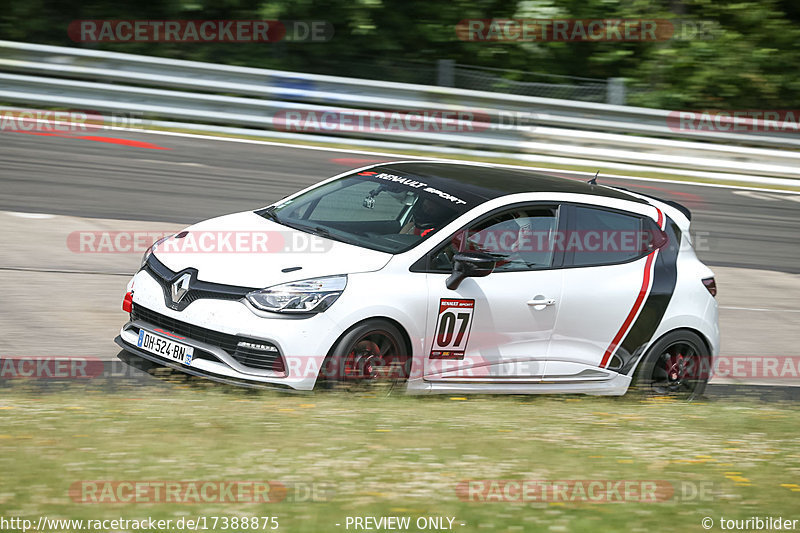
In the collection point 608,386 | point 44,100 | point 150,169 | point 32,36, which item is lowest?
point 608,386

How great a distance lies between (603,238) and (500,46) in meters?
12.9

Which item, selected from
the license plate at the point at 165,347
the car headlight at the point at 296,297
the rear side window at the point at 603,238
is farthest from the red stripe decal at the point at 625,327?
the license plate at the point at 165,347

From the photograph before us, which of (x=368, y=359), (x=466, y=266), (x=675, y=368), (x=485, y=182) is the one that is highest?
(x=485, y=182)

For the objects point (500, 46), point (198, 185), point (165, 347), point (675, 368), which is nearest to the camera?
point (165, 347)

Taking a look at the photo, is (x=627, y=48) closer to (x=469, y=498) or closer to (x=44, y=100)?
(x=44, y=100)

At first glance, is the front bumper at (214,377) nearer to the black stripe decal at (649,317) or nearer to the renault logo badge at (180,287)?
the renault logo badge at (180,287)

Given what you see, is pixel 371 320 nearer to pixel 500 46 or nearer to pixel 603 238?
pixel 603 238

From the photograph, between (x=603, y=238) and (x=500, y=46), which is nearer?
(x=603, y=238)

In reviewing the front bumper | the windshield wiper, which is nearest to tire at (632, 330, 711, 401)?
the windshield wiper

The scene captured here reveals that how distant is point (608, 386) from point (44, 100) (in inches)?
453

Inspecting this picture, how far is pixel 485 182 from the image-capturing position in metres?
7.23

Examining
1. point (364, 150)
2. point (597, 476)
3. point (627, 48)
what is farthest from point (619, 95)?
point (597, 476)

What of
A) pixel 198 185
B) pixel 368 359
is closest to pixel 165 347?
pixel 368 359

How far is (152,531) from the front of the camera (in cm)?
346
